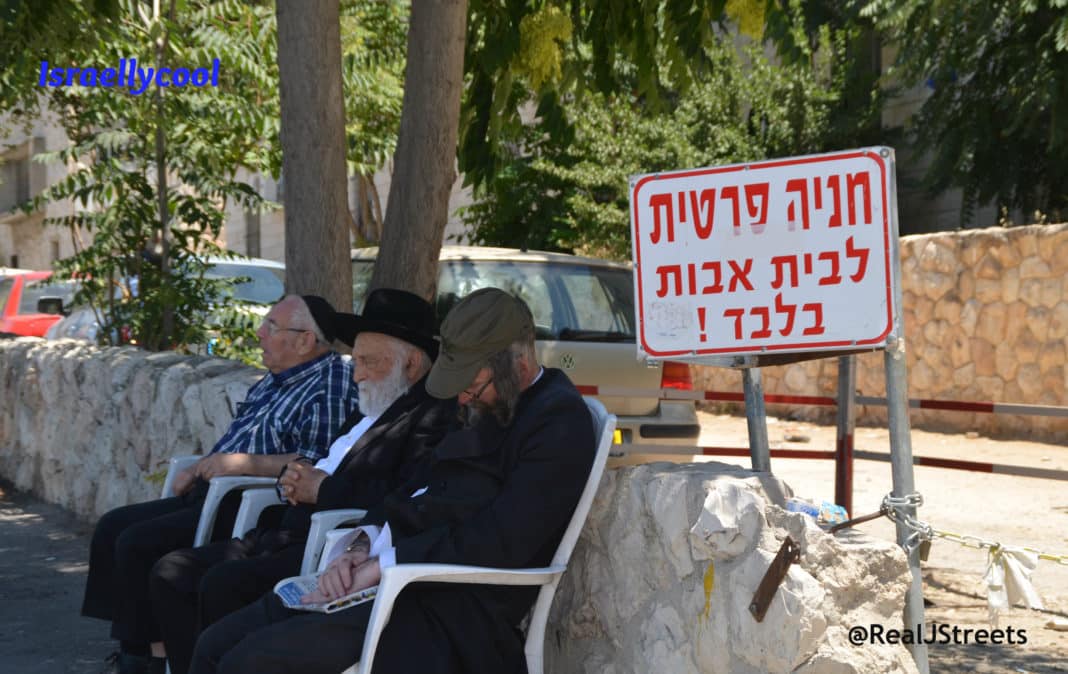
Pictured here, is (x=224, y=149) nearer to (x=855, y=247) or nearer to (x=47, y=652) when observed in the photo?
(x=47, y=652)

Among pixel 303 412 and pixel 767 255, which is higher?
pixel 767 255

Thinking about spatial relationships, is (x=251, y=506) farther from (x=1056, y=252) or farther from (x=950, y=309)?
(x=950, y=309)

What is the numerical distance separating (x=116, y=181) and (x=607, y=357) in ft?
11.4

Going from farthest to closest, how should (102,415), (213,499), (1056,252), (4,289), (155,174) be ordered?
(4,289)
(1056,252)
(155,174)
(102,415)
(213,499)

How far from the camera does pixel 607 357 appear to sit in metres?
8.19

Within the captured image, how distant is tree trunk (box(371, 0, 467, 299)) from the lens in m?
6.29

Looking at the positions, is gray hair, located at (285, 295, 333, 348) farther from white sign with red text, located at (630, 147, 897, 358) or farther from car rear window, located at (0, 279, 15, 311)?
car rear window, located at (0, 279, 15, 311)

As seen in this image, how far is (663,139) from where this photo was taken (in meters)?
16.2

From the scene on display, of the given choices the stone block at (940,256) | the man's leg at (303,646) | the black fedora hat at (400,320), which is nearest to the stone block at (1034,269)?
the stone block at (940,256)

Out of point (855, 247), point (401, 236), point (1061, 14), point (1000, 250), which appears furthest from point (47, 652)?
point (1061, 14)

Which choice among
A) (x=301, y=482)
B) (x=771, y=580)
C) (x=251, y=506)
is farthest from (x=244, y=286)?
(x=771, y=580)

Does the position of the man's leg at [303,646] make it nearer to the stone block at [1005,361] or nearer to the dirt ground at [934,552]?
the dirt ground at [934,552]

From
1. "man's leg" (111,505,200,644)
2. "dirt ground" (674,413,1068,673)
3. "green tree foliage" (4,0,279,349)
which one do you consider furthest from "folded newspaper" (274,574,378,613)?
"green tree foliage" (4,0,279,349)

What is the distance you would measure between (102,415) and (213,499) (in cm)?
380
